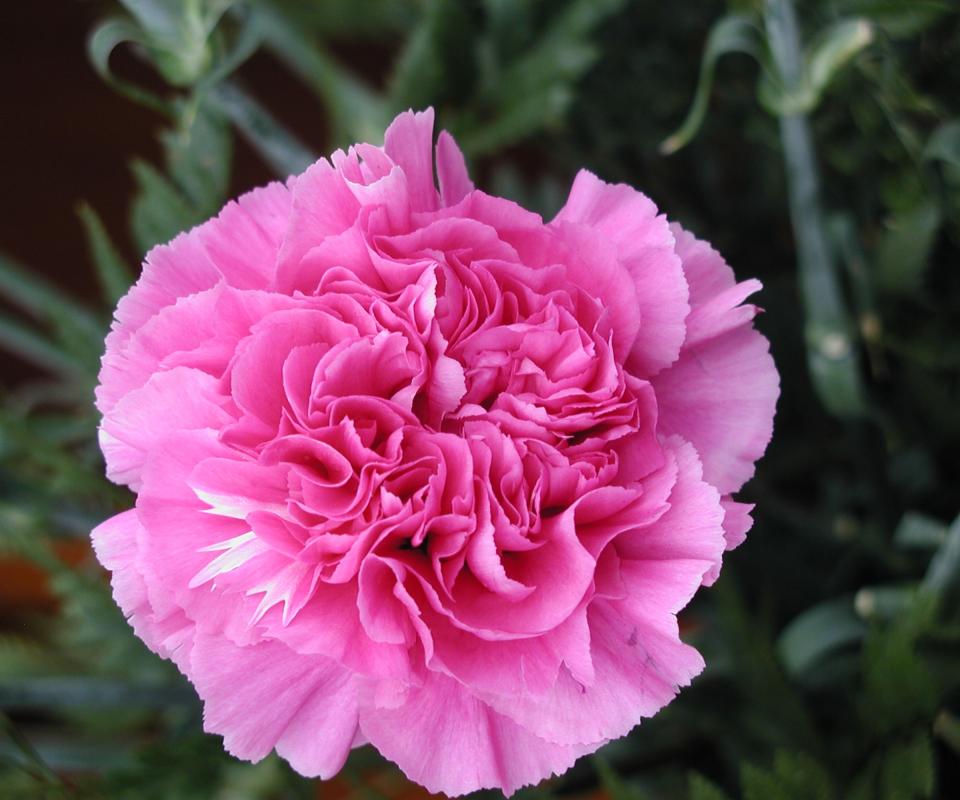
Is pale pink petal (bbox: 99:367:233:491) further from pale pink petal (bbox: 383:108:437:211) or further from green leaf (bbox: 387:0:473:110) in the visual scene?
green leaf (bbox: 387:0:473:110)

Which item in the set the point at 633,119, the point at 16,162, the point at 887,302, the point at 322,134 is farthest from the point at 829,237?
the point at 16,162

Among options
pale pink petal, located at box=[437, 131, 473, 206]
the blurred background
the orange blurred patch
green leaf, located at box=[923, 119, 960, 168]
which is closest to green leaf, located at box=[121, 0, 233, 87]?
the blurred background

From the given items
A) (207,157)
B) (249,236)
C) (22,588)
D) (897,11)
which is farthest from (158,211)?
(22,588)

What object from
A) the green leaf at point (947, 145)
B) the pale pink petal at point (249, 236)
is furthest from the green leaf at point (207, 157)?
the green leaf at point (947, 145)

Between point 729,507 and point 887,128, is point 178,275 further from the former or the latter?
point 887,128

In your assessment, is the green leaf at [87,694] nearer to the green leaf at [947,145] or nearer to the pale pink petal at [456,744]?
the pale pink petal at [456,744]
